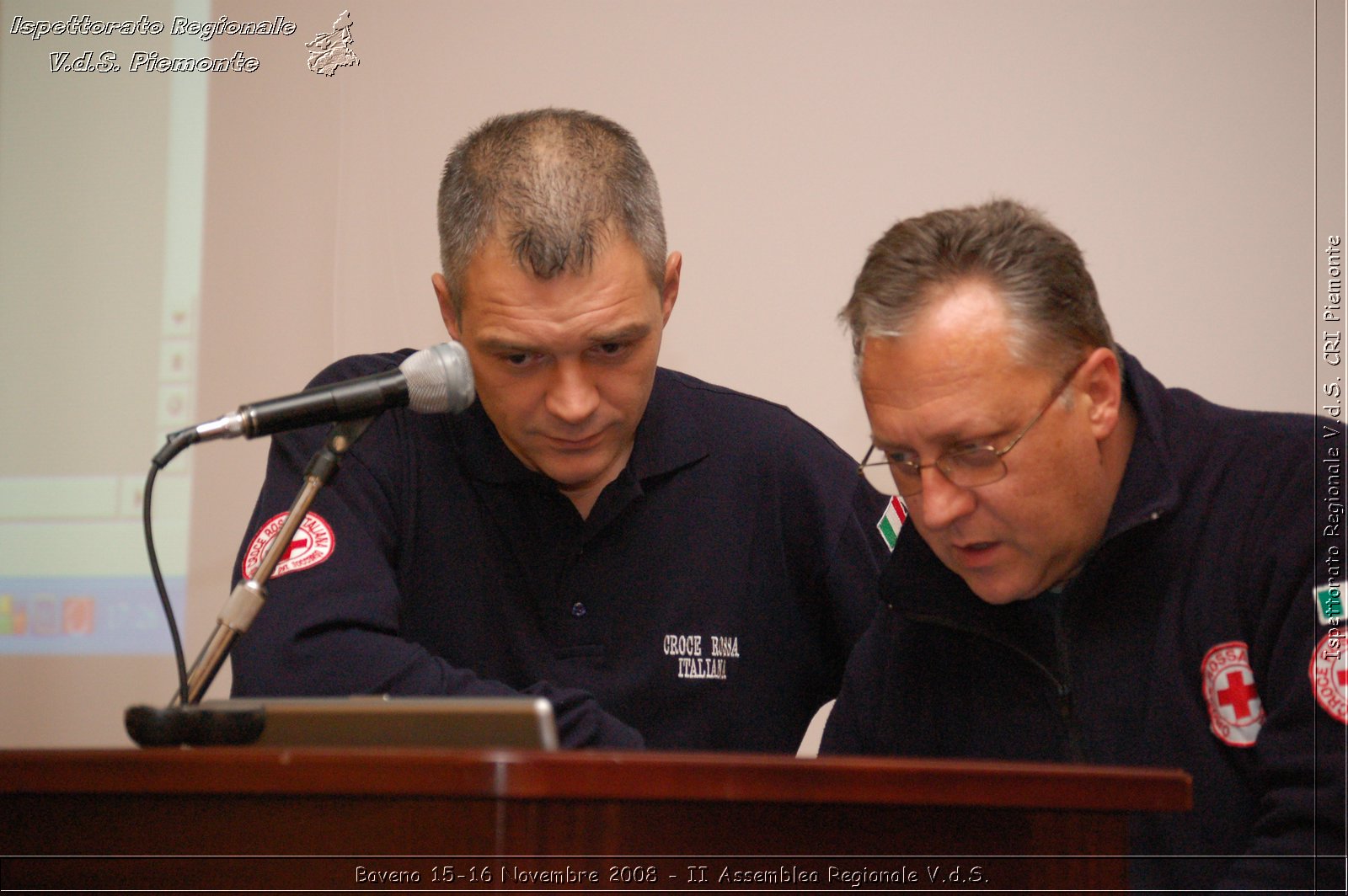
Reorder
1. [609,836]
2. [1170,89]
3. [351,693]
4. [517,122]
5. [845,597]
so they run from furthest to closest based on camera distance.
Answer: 1. [1170,89]
2. [845,597]
3. [517,122]
4. [351,693]
5. [609,836]

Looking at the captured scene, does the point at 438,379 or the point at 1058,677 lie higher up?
the point at 438,379

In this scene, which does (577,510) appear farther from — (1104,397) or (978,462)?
(1104,397)

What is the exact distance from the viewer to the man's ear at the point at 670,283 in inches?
81.5

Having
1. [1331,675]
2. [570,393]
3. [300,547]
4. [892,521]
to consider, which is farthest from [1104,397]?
[300,547]

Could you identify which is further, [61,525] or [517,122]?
[61,525]

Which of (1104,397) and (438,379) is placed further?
(1104,397)

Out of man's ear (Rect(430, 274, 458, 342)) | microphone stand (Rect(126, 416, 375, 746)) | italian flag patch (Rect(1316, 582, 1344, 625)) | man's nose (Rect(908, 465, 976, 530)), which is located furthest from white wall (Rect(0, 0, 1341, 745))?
microphone stand (Rect(126, 416, 375, 746))

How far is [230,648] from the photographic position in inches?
52.9

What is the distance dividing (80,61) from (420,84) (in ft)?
2.66

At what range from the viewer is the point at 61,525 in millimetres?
2789

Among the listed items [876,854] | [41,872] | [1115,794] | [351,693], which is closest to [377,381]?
[351,693]

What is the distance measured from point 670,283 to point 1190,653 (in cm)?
101

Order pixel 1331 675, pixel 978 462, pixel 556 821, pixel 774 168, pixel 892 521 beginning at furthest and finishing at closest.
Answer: pixel 774 168
pixel 892 521
pixel 978 462
pixel 1331 675
pixel 556 821

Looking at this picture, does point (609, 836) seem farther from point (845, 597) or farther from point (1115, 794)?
point (845, 597)
